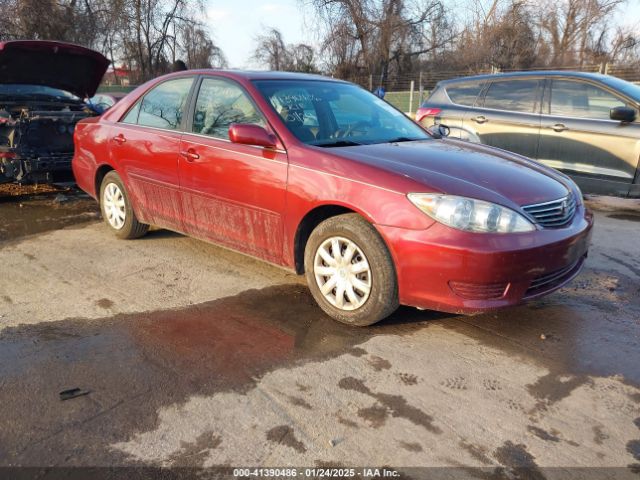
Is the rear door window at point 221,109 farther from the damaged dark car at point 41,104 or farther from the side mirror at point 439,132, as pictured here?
the damaged dark car at point 41,104

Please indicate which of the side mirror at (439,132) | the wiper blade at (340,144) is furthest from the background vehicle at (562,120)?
the wiper blade at (340,144)

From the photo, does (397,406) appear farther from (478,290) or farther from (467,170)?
(467,170)

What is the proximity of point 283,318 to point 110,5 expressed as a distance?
33863 mm

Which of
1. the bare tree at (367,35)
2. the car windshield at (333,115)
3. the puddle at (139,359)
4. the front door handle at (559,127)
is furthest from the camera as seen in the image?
the bare tree at (367,35)

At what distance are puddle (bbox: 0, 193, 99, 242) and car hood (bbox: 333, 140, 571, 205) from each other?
387 cm

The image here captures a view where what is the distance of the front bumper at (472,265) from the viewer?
2939mm

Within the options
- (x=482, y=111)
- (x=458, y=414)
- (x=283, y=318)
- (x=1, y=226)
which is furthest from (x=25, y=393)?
(x=482, y=111)

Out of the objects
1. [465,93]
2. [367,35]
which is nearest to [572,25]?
[367,35]

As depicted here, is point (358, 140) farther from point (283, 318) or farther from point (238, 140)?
point (283, 318)

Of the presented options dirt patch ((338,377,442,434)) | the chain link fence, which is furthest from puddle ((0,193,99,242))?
the chain link fence

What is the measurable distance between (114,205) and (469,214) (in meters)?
3.63

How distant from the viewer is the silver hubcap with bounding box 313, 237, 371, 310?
10.8 ft

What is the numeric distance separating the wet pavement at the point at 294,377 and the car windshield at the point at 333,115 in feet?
3.91

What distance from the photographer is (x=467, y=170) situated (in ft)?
11.1
